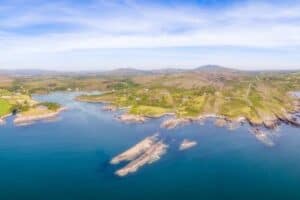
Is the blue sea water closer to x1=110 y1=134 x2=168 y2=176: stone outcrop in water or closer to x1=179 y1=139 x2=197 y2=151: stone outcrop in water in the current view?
x1=179 y1=139 x2=197 y2=151: stone outcrop in water

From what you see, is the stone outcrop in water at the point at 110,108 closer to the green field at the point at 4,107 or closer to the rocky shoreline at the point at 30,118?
the rocky shoreline at the point at 30,118

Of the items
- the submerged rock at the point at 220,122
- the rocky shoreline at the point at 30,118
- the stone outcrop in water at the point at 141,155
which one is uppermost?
the submerged rock at the point at 220,122

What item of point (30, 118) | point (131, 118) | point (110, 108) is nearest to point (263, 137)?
point (131, 118)

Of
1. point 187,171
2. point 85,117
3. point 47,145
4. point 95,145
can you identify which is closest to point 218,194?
point 187,171

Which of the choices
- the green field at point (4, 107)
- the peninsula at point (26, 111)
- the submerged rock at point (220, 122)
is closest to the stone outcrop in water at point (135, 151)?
the submerged rock at point (220, 122)

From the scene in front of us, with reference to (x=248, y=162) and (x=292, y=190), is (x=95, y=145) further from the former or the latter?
(x=292, y=190)

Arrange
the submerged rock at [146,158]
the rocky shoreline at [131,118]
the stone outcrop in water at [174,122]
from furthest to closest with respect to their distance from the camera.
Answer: the rocky shoreline at [131,118]
the stone outcrop in water at [174,122]
the submerged rock at [146,158]

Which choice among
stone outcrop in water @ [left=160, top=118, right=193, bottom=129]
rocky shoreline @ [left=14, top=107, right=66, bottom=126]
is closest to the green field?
rocky shoreline @ [left=14, top=107, right=66, bottom=126]
